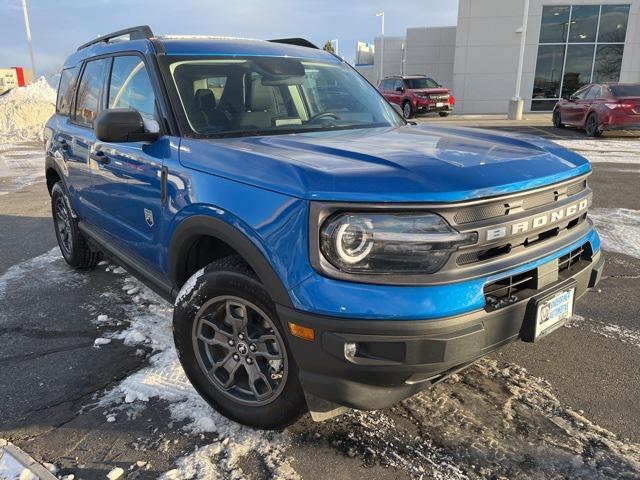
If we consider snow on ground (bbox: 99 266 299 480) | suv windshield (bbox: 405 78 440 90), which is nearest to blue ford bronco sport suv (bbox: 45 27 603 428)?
snow on ground (bbox: 99 266 299 480)

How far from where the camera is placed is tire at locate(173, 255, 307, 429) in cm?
231

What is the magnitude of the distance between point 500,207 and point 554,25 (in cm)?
2645

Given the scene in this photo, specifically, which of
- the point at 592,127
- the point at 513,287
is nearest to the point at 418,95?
the point at 592,127

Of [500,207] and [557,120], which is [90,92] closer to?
[500,207]

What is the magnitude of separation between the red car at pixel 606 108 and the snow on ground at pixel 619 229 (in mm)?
7841

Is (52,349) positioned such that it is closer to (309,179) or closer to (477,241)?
(309,179)

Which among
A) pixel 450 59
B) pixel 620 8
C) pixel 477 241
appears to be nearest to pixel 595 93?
Answer: pixel 620 8

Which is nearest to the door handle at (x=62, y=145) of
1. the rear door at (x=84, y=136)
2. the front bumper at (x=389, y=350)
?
the rear door at (x=84, y=136)

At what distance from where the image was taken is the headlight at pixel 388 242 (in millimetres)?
1973

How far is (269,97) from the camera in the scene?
10.7 ft

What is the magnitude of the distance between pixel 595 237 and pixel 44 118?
22.3 m

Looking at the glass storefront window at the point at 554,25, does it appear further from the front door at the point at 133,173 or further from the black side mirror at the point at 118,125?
the black side mirror at the point at 118,125

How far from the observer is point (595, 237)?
288 cm

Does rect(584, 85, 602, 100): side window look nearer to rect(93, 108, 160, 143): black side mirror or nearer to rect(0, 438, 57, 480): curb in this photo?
rect(93, 108, 160, 143): black side mirror
